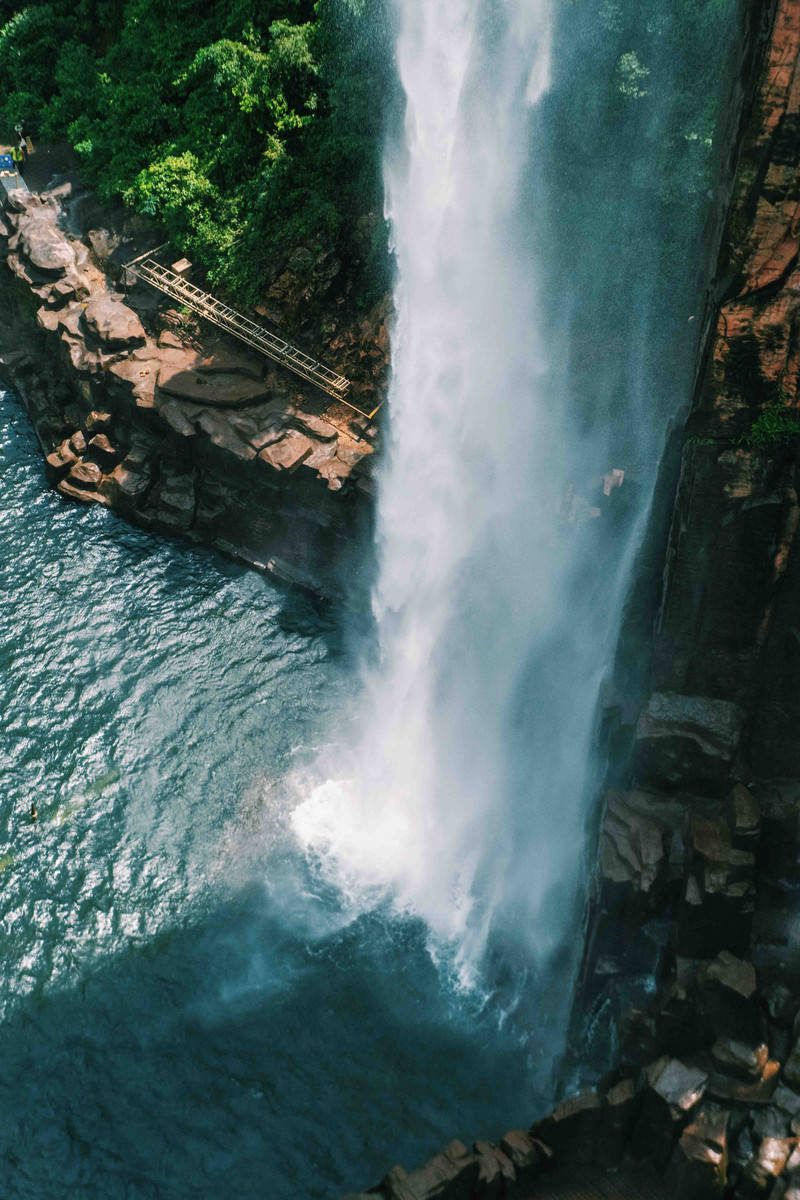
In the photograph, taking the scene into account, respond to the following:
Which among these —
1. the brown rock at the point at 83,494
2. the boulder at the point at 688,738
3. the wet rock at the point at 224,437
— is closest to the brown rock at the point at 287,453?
the wet rock at the point at 224,437

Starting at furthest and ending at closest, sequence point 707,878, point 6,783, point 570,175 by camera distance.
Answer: point 570,175
point 6,783
point 707,878

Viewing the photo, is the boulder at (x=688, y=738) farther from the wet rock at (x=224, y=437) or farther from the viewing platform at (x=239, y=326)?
the wet rock at (x=224, y=437)

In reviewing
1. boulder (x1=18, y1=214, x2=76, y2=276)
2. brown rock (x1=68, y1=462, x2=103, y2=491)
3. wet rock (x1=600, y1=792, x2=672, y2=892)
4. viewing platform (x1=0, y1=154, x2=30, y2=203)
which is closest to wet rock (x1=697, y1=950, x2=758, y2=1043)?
wet rock (x1=600, y1=792, x2=672, y2=892)

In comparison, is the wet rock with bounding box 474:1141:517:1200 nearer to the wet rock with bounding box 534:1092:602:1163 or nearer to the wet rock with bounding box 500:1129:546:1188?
the wet rock with bounding box 500:1129:546:1188

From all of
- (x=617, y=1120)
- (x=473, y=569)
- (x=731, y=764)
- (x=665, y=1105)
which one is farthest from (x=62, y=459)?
(x=665, y=1105)

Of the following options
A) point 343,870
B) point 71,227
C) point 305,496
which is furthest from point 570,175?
point 343,870

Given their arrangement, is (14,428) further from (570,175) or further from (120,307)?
(570,175)
